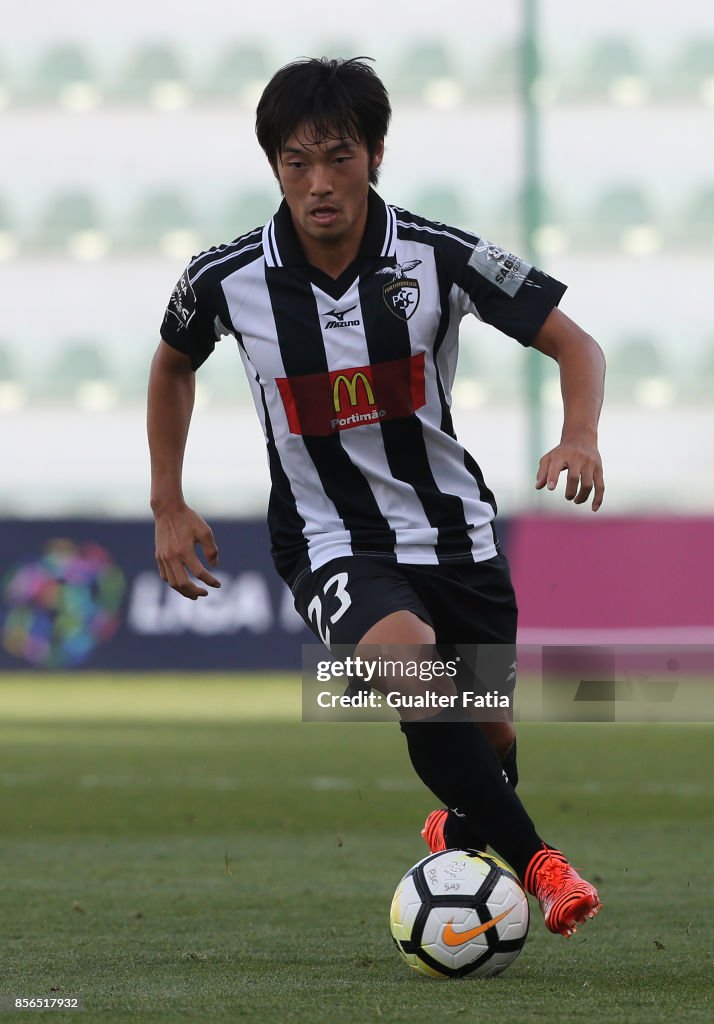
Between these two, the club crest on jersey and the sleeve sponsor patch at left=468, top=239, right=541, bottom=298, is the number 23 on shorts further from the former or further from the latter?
the sleeve sponsor patch at left=468, top=239, right=541, bottom=298

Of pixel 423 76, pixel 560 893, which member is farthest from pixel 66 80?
pixel 560 893

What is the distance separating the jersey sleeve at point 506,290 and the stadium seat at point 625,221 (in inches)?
623

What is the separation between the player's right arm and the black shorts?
230mm

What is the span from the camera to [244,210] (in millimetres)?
19938

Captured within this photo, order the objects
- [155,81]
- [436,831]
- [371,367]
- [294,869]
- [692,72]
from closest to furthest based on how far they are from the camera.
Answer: [371,367], [436,831], [294,869], [692,72], [155,81]

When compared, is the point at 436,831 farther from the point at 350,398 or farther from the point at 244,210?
the point at 244,210

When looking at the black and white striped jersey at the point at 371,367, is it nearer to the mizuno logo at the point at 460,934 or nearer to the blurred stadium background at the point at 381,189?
the mizuno logo at the point at 460,934

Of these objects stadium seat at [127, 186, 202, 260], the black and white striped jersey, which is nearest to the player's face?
the black and white striped jersey

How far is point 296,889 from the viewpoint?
5.09 meters

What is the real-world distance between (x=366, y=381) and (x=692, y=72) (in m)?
A: 16.8

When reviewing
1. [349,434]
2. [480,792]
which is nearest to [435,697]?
[480,792]

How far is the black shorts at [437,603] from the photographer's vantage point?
3623 millimetres

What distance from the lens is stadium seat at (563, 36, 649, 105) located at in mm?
19438

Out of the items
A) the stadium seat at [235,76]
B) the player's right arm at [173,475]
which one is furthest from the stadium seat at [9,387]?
the player's right arm at [173,475]
